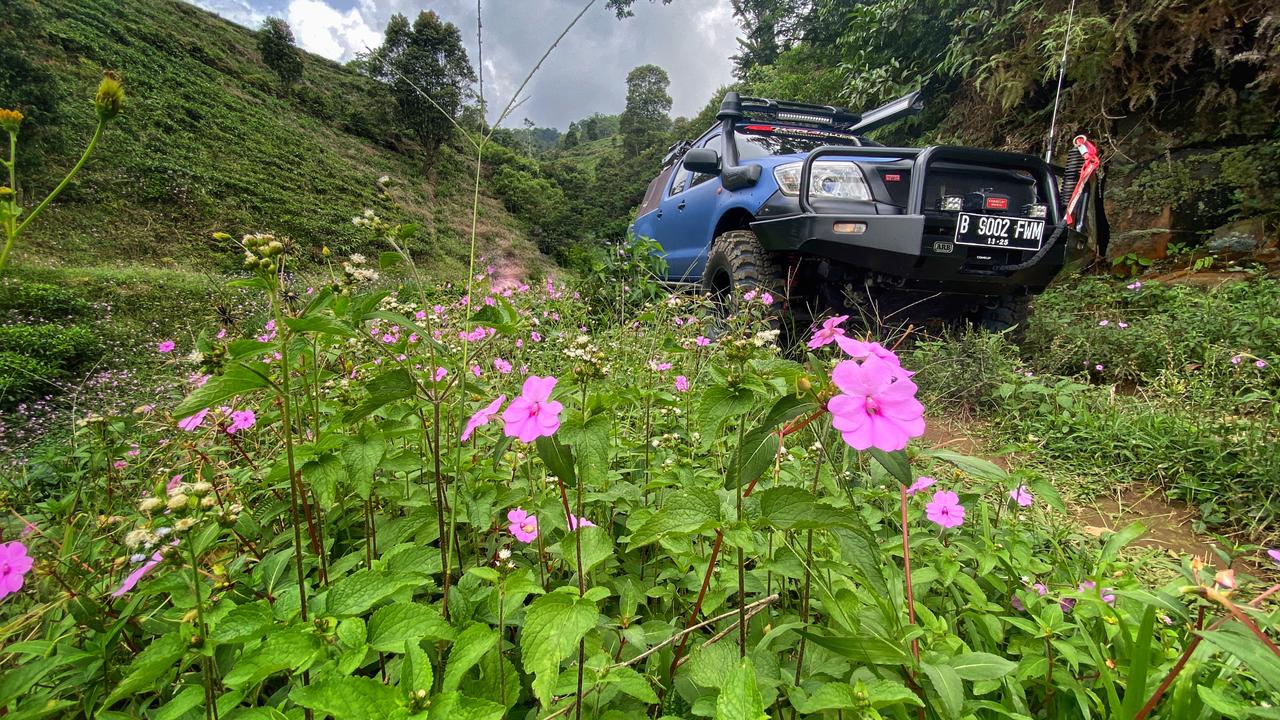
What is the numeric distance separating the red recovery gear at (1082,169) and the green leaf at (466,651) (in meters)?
3.93

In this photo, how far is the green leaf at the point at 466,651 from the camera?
24.7 inches

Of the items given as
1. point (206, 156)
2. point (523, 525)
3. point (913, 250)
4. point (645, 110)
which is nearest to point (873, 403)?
point (523, 525)

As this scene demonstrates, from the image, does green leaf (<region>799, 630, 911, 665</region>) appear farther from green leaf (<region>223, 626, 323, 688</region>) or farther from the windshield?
the windshield

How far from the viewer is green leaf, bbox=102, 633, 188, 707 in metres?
0.65

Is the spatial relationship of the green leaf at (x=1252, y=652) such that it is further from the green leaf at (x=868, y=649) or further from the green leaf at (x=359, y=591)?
the green leaf at (x=359, y=591)

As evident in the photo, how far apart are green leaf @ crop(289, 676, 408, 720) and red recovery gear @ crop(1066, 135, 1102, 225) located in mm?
4059

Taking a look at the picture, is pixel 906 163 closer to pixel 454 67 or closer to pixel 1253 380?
pixel 1253 380

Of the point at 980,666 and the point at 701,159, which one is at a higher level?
the point at 701,159

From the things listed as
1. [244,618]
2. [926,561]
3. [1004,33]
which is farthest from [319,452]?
[1004,33]

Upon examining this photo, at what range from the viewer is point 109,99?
30.3 inches

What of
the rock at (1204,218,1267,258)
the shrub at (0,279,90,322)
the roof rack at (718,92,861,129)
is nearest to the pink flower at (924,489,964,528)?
the roof rack at (718,92,861,129)

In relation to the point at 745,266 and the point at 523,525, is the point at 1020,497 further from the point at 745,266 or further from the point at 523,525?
the point at 745,266

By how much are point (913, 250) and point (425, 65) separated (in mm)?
17169

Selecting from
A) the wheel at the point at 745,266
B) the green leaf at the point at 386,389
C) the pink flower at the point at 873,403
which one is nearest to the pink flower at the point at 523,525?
the green leaf at the point at 386,389
